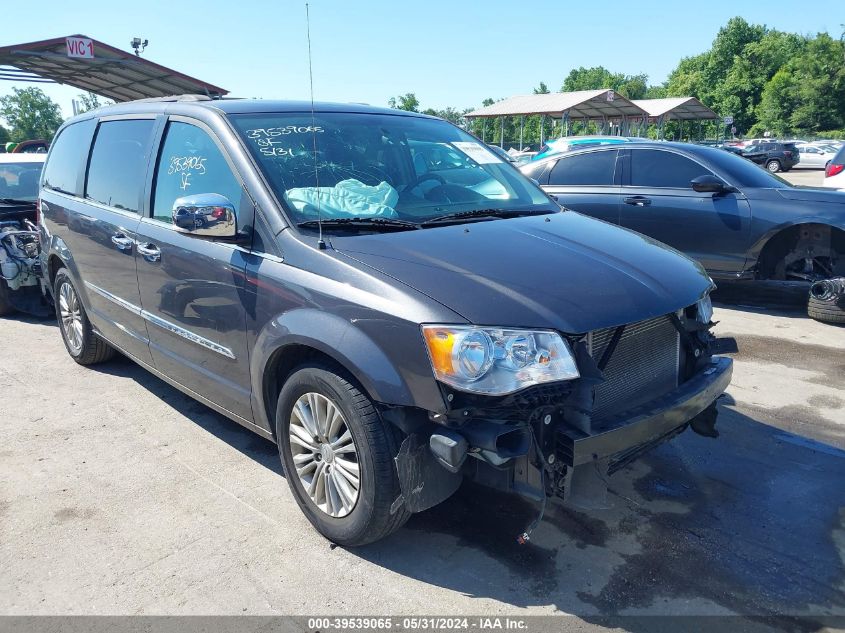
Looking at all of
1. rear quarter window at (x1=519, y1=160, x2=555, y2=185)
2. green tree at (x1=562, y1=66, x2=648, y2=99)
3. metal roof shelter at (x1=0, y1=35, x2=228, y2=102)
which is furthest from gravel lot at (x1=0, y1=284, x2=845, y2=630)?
green tree at (x1=562, y1=66, x2=648, y2=99)

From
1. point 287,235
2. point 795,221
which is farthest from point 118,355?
point 795,221

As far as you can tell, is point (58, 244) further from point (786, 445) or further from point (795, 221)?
point (795, 221)

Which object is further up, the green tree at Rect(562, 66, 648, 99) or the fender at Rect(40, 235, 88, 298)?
the green tree at Rect(562, 66, 648, 99)

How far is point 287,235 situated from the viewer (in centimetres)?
302

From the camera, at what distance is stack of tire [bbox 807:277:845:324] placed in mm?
6422

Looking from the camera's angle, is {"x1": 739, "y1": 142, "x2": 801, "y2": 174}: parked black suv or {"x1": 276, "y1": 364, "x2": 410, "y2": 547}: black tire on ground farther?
{"x1": 739, "y1": 142, "x2": 801, "y2": 174}: parked black suv

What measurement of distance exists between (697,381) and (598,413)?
684 mm

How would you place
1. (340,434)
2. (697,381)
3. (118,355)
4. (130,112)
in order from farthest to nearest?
(118,355) < (130,112) < (697,381) < (340,434)

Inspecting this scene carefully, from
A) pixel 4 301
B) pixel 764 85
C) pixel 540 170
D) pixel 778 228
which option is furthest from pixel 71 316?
pixel 764 85

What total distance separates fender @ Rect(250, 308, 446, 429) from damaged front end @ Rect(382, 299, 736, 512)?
0.08 metres

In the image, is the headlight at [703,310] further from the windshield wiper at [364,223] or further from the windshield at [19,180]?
the windshield at [19,180]

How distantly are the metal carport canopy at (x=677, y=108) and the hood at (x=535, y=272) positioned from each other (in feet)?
124

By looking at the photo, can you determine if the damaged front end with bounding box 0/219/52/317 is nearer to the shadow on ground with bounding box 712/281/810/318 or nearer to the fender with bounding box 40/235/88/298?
the fender with bounding box 40/235/88/298

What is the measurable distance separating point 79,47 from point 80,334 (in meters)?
11.4
